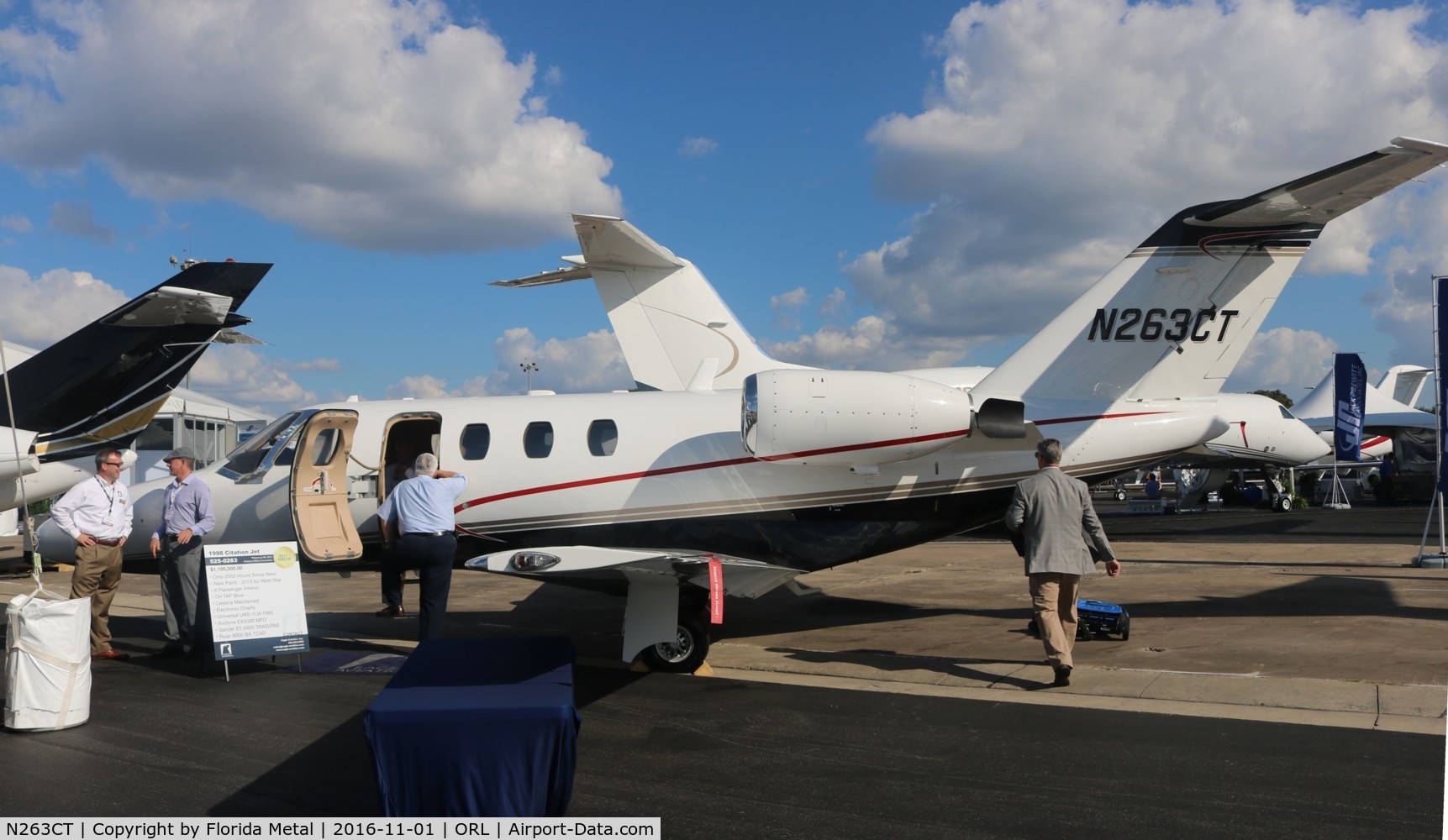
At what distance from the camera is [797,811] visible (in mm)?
4930

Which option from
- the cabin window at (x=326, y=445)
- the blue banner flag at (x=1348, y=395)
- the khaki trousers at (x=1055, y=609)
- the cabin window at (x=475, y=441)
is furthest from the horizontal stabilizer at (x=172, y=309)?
the blue banner flag at (x=1348, y=395)

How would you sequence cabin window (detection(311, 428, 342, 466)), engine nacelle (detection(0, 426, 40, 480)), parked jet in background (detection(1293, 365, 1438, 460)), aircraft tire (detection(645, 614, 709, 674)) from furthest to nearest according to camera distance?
parked jet in background (detection(1293, 365, 1438, 460)) < engine nacelle (detection(0, 426, 40, 480)) < cabin window (detection(311, 428, 342, 466)) < aircraft tire (detection(645, 614, 709, 674))

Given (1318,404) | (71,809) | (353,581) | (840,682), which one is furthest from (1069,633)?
(1318,404)

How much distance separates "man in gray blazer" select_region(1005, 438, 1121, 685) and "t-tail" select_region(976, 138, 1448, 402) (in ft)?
5.99

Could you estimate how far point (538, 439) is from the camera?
9.52 metres

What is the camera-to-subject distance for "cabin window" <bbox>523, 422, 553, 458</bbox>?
9.45 metres

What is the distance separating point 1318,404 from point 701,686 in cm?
4463

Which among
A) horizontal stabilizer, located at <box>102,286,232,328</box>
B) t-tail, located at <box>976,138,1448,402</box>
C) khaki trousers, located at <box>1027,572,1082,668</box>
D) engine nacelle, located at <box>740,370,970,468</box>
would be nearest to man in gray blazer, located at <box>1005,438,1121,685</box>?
khaki trousers, located at <box>1027,572,1082,668</box>

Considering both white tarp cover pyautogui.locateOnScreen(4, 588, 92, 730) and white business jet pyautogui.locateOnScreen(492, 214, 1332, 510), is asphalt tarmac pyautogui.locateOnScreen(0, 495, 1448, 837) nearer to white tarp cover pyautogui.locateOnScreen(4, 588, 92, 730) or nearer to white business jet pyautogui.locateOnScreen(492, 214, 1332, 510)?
white tarp cover pyautogui.locateOnScreen(4, 588, 92, 730)

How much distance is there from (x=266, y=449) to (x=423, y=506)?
2.73 m

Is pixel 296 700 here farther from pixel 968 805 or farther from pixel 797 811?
pixel 968 805

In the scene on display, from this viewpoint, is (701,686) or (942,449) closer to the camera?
(701,686)

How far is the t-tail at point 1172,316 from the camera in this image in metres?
9.12

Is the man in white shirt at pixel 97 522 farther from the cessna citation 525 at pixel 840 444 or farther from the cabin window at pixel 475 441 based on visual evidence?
the cabin window at pixel 475 441
